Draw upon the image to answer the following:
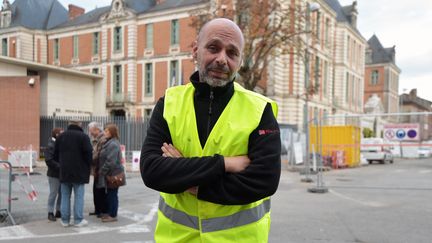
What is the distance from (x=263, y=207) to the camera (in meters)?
2.40

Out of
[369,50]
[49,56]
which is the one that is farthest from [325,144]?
[369,50]

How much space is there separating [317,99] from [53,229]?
37855 millimetres

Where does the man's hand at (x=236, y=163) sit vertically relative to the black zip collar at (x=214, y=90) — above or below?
below

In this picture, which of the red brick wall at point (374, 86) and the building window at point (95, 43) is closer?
the building window at point (95, 43)

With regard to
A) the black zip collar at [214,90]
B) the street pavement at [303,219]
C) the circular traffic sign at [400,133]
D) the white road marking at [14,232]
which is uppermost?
the black zip collar at [214,90]

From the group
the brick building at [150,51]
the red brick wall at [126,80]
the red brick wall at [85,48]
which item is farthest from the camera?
the red brick wall at [85,48]

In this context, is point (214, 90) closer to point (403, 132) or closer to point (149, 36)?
point (403, 132)

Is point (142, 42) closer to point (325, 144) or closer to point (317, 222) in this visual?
point (325, 144)

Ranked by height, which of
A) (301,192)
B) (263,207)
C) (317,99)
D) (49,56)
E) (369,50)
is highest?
(369,50)

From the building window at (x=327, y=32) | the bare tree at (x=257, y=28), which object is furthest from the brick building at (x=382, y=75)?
the bare tree at (x=257, y=28)

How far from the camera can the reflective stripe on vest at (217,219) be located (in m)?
2.16

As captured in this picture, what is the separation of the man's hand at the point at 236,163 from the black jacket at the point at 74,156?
6.22m

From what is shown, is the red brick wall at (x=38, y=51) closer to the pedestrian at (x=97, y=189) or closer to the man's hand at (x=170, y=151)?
the pedestrian at (x=97, y=189)

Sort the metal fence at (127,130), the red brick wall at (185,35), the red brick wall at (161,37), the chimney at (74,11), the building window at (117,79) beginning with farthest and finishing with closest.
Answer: the chimney at (74,11) → the building window at (117,79) → the red brick wall at (161,37) → the red brick wall at (185,35) → the metal fence at (127,130)
